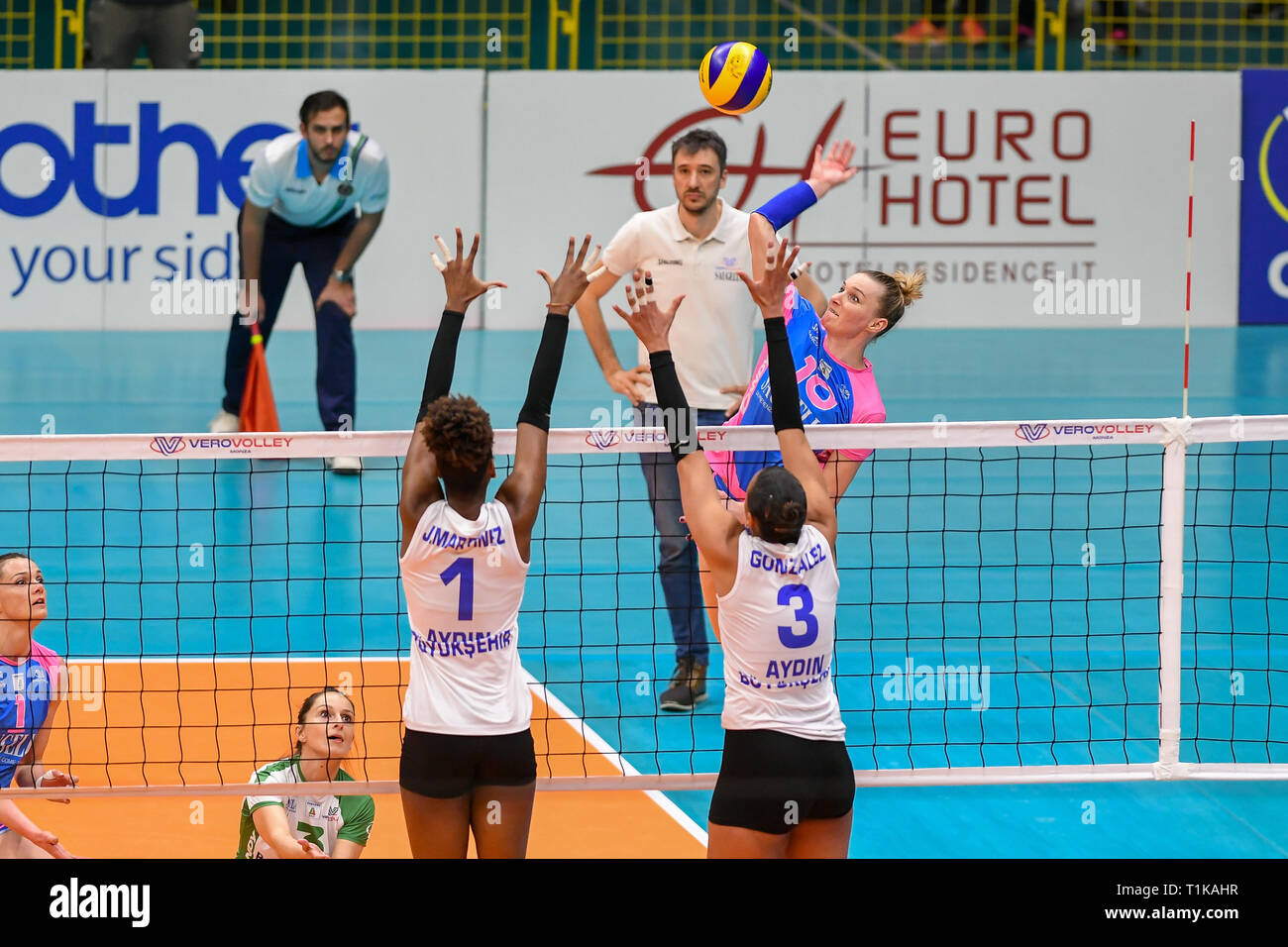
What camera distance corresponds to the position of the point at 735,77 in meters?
7.39

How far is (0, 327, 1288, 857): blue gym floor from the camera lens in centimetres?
627

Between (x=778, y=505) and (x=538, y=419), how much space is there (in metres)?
0.77

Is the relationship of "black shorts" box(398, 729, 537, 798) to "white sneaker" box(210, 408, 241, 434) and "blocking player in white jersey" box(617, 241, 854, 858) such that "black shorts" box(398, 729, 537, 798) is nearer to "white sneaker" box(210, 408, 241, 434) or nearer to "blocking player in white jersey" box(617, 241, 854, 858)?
"blocking player in white jersey" box(617, 241, 854, 858)

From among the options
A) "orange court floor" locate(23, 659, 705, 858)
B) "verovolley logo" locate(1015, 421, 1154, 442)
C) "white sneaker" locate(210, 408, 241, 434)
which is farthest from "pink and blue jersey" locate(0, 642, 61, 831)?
"white sneaker" locate(210, 408, 241, 434)

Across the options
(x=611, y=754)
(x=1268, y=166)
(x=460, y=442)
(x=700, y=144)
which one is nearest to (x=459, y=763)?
(x=460, y=442)

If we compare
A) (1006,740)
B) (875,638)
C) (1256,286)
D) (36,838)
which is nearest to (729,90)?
(875,638)

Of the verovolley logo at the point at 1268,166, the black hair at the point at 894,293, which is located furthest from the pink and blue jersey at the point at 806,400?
the verovolley logo at the point at 1268,166

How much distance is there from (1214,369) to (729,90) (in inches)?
315

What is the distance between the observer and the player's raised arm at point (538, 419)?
4480mm

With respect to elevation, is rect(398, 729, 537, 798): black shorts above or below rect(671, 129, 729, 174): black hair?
below

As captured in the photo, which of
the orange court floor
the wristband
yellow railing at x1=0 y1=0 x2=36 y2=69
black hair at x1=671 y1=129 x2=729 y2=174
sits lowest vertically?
the orange court floor

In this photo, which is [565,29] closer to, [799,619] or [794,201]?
[794,201]

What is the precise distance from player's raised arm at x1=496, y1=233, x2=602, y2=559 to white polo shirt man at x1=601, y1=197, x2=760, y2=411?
2.00 m
